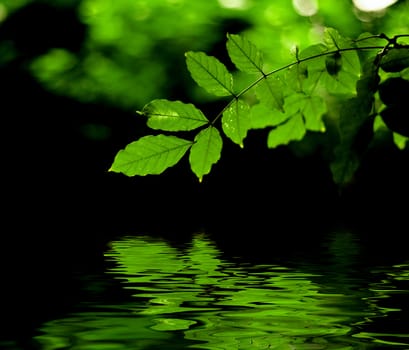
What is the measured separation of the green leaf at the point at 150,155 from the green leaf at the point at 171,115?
2 cm

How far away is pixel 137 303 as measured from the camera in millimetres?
2492

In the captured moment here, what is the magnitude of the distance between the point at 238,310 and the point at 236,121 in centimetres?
114

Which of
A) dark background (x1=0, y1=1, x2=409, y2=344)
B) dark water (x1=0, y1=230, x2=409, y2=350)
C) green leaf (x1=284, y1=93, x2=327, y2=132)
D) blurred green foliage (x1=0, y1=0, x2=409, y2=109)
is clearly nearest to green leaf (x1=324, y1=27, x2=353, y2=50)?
green leaf (x1=284, y1=93, x2=327, y2=132)

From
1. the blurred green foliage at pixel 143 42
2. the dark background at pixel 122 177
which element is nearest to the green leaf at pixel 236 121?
the dark background at pixel 122 177

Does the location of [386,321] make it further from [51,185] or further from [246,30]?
[51,185]

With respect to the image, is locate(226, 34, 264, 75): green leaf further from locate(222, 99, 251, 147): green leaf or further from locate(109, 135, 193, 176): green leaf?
locate(109, 135, 193, 176): green leaf

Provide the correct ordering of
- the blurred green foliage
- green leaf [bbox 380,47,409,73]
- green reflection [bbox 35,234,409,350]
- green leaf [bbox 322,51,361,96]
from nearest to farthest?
green leaf [bbox 380,47,409,73]
green leaf [bbox 322,51,361,96]
green reflection [bbox 35,234,409,350]
the blurred green foliage

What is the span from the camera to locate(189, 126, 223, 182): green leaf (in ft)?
4.54

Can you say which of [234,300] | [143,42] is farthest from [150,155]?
[143,42]

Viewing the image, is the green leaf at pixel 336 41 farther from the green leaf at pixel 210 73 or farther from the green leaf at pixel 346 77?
the green leaf at pixel 210 73

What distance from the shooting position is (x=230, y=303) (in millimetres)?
2498

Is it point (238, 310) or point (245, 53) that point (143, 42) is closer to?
point (238, 310)

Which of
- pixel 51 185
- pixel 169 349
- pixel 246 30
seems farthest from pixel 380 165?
pixel 169 349

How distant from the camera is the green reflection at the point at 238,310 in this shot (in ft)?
6.56
